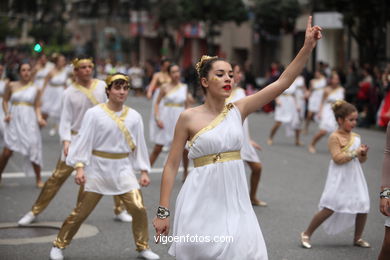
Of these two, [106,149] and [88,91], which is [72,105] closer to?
[88,91]

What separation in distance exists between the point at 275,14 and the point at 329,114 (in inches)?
749

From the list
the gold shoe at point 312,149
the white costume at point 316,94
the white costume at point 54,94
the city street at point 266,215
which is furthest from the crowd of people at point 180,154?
the white costume at point 316,94

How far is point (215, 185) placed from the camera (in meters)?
5.50

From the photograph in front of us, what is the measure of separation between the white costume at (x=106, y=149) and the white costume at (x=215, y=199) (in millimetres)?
2415

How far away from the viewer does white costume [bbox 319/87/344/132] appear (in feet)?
57.0

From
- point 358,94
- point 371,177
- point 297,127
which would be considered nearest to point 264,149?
point 297,127

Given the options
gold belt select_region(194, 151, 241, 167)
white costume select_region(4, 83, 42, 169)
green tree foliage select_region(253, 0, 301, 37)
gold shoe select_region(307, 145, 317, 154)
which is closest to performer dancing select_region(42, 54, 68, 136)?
gold shoe select_region(307, 145, 317, 154)

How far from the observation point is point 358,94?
915 inches

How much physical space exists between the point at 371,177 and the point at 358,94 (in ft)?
33.1

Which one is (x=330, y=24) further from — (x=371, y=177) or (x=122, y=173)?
(x=122, y=173)

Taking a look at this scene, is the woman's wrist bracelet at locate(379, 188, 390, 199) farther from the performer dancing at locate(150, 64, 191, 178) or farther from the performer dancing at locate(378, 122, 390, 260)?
the performer dancing at locate(150, 64, 191, 178)

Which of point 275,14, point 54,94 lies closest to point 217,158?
point 54,94

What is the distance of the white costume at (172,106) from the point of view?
1380 cm

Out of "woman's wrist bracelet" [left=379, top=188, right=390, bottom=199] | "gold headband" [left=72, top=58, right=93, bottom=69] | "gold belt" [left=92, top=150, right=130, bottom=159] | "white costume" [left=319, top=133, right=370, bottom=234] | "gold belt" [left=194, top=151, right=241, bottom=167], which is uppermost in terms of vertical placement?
"gold headband" [left=72, top=58, right=93, bottom=69]
